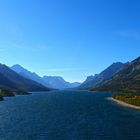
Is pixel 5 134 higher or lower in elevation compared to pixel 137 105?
lower

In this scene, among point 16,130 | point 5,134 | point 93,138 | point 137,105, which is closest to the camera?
point 93,138

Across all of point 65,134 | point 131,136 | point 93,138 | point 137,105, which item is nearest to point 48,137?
point 65,134

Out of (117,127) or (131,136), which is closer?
(131,136)

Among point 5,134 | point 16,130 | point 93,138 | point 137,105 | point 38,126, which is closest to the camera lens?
point 93,138

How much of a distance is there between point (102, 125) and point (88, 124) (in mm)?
4871

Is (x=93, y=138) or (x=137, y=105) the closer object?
(x=93, y=138)

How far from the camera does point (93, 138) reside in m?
79.4

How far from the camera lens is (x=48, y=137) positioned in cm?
8088

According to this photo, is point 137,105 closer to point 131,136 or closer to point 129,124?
point 129,124

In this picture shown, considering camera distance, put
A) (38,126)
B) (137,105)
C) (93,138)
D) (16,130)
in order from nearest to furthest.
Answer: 1. (93,138)
2. (16,130)
3. (38,126)
4. (137,105)

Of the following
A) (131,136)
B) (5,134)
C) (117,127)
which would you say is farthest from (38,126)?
(131,136)

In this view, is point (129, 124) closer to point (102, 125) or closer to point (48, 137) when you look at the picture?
point (102, 125)

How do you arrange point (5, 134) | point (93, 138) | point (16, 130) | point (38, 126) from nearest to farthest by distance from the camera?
point (93, 138) → point (5, 134) → point (16, 130) → point (38, 126)

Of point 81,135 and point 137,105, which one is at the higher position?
point 137,105
